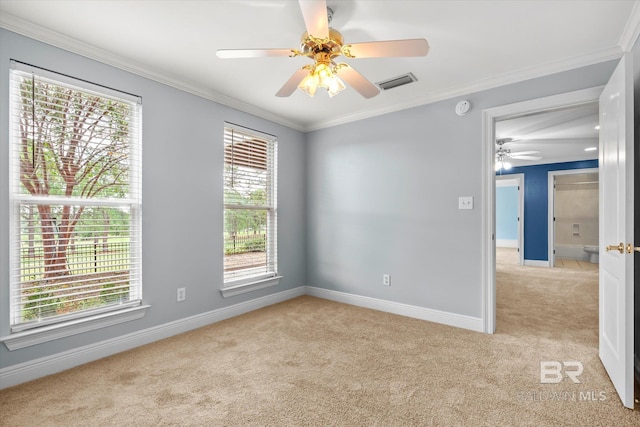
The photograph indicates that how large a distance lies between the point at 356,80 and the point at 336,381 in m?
2.01

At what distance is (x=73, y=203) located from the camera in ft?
7.43

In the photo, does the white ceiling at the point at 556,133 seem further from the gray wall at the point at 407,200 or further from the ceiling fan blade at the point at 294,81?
the ceiling fan blade at the point at 294,81

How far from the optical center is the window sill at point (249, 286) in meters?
3.32

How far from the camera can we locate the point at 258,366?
2.27 metres

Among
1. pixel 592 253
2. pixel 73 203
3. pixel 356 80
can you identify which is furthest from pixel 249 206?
pixel 592 253

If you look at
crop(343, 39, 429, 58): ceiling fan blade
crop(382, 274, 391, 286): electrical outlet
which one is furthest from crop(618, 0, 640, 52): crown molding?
crop(382, 274, 391, 286): electrical outlet

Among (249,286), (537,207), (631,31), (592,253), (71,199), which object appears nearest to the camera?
(631,31)

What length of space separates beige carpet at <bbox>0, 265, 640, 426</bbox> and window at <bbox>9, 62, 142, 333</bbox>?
0.54m

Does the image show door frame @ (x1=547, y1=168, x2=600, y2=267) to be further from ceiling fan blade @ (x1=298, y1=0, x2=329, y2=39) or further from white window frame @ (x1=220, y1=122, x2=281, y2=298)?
ceiling fan blade @ (x1=298, y1=0, x2=329, y2=39)

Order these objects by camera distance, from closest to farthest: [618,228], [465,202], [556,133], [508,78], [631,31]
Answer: [618,228] < [631,31] < [508,78] < [465,202] < [556,133]

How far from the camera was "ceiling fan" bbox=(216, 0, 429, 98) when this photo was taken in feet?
5.09

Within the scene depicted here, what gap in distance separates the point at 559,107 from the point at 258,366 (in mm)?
3209

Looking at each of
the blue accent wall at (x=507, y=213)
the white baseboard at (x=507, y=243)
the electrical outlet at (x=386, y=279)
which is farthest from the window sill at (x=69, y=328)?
the blue accent wall at (x=507, y=213)

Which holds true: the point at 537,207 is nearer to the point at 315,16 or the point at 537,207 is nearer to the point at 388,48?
the point at 388,48
